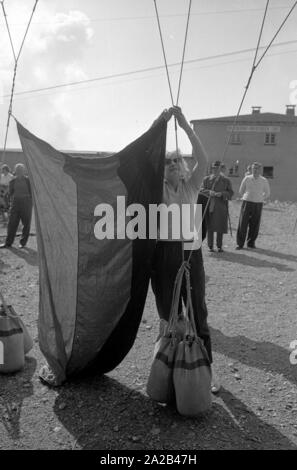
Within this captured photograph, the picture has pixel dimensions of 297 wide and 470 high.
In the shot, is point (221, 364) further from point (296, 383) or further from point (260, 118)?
point (260, 118)

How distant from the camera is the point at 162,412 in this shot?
3318 mm

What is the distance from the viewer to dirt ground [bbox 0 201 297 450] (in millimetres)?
3016

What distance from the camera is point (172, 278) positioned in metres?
3.41

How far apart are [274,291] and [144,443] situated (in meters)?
4.58

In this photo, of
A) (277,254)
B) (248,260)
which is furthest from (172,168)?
(277,254)

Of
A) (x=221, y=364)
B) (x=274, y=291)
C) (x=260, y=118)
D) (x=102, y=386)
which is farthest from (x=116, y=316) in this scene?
(x=260, y=118)

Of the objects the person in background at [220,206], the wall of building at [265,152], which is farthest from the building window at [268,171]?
the person in background at [220,206]

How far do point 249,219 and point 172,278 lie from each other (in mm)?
7283

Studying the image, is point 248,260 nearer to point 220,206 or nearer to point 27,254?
point 220,206

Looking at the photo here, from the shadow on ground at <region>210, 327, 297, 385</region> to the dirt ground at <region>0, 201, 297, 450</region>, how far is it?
0.03ft

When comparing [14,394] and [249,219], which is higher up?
[249,219]

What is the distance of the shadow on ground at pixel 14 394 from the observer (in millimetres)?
3186

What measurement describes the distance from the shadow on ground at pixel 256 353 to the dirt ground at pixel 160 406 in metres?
0.01
